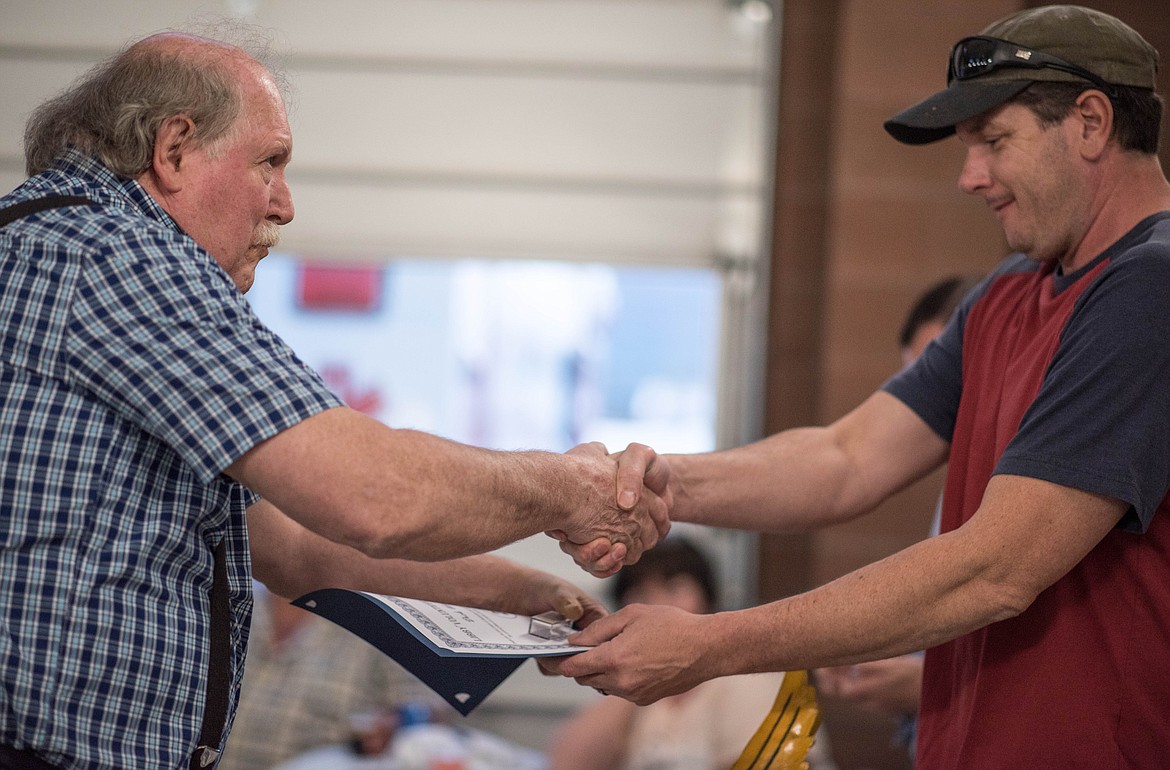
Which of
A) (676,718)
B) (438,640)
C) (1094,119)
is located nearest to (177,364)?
(438,640)

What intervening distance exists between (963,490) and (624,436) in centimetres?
308

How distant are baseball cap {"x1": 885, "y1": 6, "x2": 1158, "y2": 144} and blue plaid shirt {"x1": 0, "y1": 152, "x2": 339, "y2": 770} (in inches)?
40.2

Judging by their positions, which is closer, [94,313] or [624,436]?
[94,313]

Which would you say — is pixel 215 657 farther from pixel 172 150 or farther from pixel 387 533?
pixel 172 150

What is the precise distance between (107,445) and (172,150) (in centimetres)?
39

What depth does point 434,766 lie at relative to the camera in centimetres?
329

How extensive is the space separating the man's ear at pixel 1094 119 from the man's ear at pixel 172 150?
1191mm

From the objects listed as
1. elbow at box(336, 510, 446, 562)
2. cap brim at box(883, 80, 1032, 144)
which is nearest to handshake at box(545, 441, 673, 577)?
elbow at box(336, 510, 446, 562)

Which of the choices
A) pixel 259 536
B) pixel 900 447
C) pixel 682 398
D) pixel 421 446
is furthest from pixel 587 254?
pixel 421 446

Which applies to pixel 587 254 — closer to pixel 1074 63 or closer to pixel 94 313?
pixel 1074 63

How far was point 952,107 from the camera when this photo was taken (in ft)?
5.41

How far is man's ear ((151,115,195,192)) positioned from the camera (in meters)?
1.38

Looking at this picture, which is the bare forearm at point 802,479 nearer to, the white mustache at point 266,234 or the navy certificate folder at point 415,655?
the navy certificate folder at point 415,655

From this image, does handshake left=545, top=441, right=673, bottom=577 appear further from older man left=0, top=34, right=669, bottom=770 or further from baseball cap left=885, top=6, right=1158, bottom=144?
baseball cap left=885, top=6, right=1158, bottom=144
